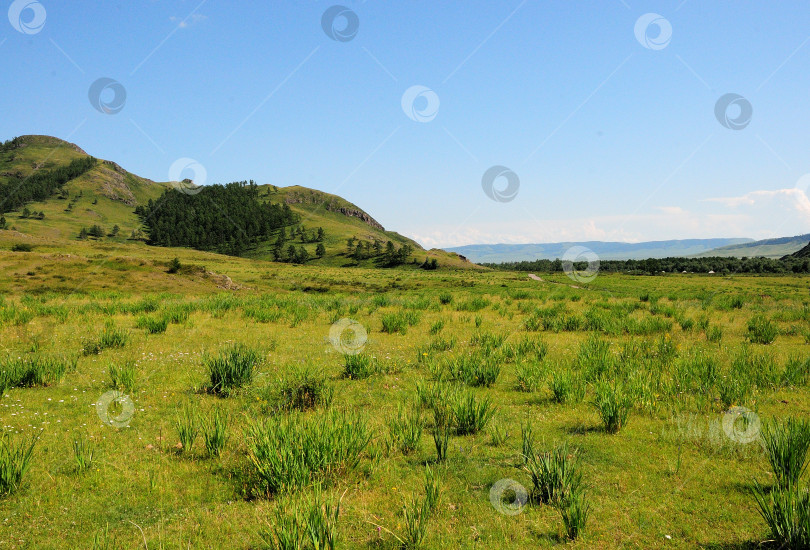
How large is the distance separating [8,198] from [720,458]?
25421cm

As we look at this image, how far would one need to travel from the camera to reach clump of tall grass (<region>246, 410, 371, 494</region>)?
5.27m

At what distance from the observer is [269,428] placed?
5.78 meters

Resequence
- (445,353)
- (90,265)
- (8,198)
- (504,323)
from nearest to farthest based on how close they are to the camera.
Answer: (445,353) < (504,323) < (90,265) < (8,198)

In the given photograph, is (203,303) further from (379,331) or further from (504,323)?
(504,323)

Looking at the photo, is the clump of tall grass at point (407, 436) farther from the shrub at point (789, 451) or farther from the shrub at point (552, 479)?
the shrub at point (789, 451)

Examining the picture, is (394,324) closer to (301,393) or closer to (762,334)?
(301,393)

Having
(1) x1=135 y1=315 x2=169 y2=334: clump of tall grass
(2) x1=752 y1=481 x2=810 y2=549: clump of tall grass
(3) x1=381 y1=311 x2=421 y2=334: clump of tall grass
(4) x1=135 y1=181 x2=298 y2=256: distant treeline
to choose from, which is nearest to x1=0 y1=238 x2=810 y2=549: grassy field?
(1) x1=135 y1=315 x2=169 y2=334: clump of tall grass

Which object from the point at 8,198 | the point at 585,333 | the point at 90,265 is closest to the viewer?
the point at 585,333

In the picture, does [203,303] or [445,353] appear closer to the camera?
[445,353]

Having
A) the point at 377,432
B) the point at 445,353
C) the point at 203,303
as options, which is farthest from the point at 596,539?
the point at 203,303

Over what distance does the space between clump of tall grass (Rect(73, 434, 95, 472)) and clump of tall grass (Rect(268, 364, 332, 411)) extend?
301 centimetres

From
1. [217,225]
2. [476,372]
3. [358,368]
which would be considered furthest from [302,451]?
[217,225]

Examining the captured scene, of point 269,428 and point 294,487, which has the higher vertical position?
point 269,428

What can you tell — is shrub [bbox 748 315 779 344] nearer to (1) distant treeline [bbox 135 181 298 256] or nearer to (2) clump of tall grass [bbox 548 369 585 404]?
(2) clump of tall grass [bbox 548 369 585 404]
